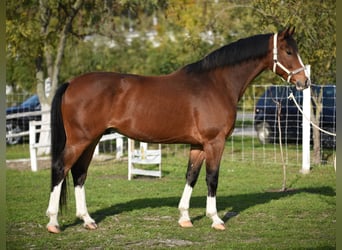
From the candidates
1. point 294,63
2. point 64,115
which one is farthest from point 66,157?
point 294,63

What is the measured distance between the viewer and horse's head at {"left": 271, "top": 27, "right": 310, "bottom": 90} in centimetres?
687

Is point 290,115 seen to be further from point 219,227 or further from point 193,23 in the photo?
point 193,23

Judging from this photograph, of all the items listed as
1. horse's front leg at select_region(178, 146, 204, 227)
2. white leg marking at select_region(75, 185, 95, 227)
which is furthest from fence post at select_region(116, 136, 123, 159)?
white leg marking at select_region(75, 185, 95, 227)

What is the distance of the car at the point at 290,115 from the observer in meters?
13.2

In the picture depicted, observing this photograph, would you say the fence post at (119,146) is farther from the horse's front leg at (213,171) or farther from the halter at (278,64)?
the halter at (278,64)

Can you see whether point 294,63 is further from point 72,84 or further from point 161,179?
point 161,179

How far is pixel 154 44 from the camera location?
27688mm

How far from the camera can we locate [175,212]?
7.56 metres

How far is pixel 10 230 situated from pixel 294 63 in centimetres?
387

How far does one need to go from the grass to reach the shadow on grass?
0.01 metres

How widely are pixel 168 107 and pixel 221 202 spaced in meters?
2.28

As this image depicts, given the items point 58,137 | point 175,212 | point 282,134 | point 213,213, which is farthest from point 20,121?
point 213,213

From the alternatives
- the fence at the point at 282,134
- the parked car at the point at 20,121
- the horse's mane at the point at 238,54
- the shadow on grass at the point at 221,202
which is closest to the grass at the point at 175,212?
the shadow on grass at the point at 221,202

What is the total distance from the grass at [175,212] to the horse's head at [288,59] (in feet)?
5.66
